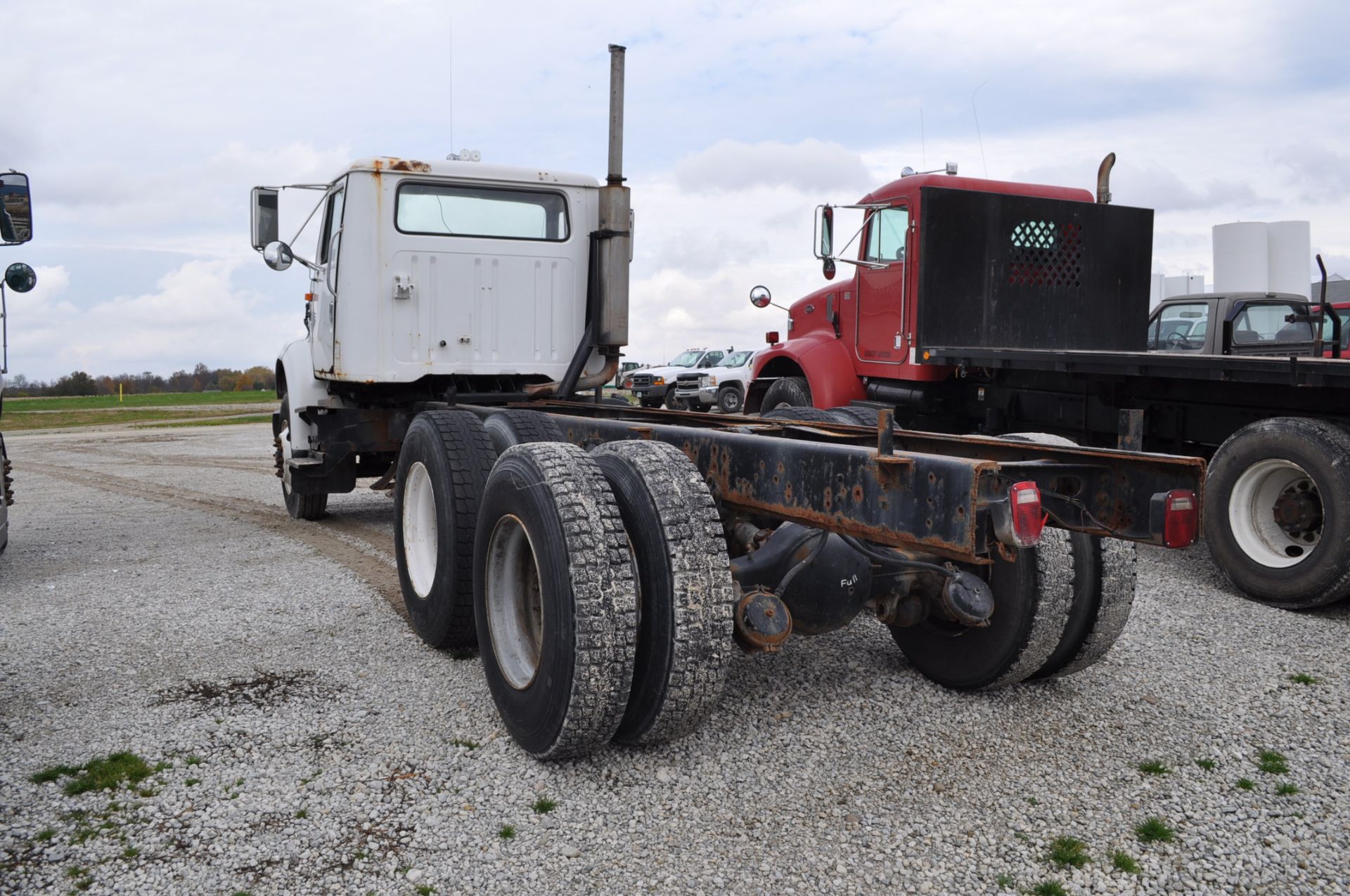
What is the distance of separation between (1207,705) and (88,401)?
37322 mm

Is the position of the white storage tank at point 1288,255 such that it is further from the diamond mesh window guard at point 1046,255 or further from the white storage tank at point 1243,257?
the diamond mesh window guard at point 1046,255

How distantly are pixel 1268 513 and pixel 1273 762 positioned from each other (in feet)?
9.80

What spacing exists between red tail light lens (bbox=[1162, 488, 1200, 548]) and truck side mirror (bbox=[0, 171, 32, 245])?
686 centimetres

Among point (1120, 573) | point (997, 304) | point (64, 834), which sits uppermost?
point (997, 304)

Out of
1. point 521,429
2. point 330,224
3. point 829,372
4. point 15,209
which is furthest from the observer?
point 829,372

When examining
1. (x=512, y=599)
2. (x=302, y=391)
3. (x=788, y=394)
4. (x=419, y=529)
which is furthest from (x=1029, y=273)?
(x=512, y=599)

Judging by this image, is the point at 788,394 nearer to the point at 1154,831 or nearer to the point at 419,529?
the point at 419,529

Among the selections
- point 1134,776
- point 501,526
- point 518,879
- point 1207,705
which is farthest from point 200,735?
point 1207,705

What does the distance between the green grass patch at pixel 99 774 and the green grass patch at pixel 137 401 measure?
92.3 ft

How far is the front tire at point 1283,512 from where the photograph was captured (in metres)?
5.44

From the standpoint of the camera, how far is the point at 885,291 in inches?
345

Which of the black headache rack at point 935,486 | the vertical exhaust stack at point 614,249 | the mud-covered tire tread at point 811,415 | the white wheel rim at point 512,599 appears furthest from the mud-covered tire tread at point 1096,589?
the vertical exhaust stack at point 614,249

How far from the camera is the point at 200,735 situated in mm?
3740

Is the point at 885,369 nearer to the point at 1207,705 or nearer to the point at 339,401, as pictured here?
the point at 339,401
